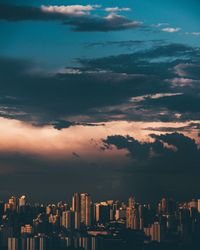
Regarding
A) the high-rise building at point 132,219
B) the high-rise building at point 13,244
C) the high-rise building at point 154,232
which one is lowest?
the high-rise building at point 13,244

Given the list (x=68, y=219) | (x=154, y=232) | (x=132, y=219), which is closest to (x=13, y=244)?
(x=68, y=219)

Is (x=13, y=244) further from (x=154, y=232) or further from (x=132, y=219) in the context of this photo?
(x=154, y=232)

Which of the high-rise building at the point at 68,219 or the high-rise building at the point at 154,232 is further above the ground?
the high-rise building at the point at 68,219

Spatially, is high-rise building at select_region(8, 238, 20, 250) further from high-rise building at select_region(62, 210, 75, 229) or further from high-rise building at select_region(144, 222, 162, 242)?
high-rise building at select_region(144, 222, 162, 242)

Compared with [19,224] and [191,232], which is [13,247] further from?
[191,232]

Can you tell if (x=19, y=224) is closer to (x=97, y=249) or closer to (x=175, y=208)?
(x=97, y=249)

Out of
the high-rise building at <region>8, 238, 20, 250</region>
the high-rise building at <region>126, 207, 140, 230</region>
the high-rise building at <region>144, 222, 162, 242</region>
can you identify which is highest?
the high-rise building at <region>126, 207, 140, 230</region>

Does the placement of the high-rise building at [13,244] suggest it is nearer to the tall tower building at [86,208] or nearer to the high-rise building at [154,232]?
the tall tower building at [86,208]

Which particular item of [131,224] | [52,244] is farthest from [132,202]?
[52,244]

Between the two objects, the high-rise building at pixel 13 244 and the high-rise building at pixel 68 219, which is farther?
the high-rise building at pixel 68 219

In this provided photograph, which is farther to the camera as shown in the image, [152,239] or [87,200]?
[87,200]
